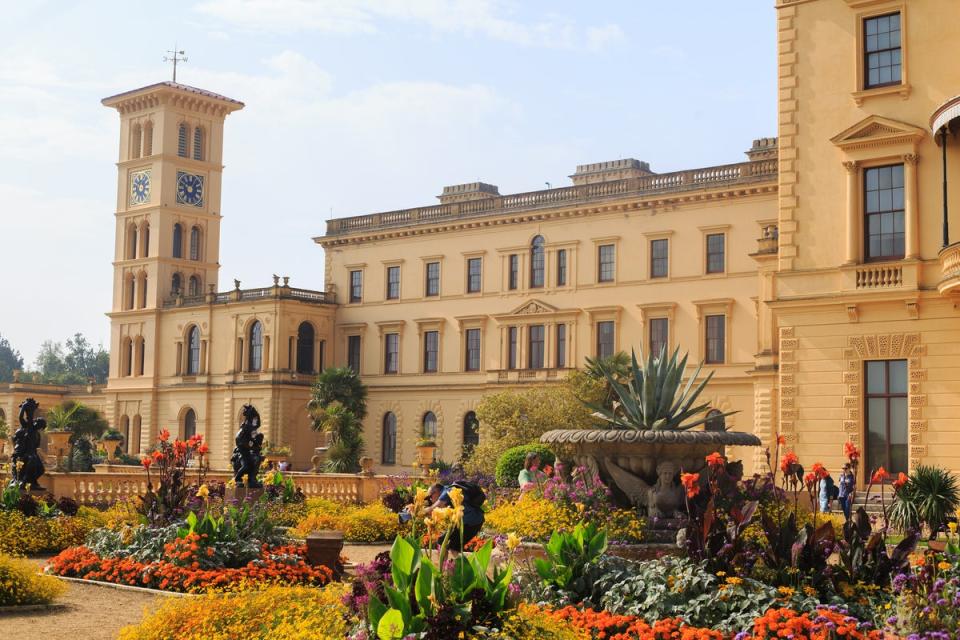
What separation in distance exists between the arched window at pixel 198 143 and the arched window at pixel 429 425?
72.9ft

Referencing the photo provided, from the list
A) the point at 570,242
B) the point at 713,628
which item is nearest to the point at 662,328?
the point at 570,242

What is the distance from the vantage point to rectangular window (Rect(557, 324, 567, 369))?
52844mm

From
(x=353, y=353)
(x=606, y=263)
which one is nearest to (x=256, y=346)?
(x=353, y=353)

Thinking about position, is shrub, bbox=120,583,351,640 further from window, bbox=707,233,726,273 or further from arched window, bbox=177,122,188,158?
arched window, bbox=177,122,188,158

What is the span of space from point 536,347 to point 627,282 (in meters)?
5.34

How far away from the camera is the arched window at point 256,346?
2431 inches

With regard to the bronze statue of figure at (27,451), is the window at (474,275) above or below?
above

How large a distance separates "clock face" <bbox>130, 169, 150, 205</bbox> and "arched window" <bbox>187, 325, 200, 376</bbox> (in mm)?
8554

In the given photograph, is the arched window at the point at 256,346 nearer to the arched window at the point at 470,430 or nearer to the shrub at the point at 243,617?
the arched window at the point at 470,430

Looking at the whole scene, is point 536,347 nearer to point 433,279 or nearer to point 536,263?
point 536,263

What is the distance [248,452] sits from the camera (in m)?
25.2

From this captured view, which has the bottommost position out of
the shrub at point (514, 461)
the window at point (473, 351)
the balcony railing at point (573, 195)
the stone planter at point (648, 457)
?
the shrub at point (514, 461)

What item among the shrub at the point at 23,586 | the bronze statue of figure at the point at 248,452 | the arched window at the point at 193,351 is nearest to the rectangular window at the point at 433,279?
the arched window at the point at 193,351

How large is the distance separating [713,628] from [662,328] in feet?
133
